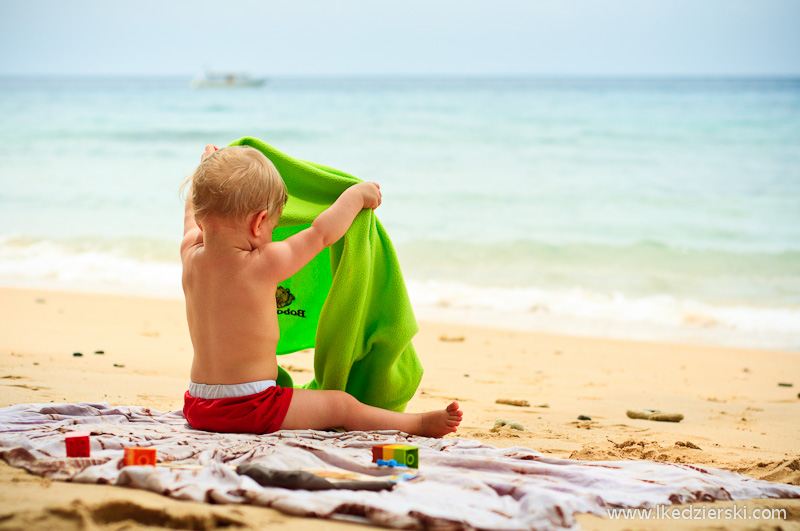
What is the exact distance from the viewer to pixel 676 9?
110 ft

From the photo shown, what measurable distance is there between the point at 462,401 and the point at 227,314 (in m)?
1.87

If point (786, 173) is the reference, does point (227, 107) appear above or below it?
above

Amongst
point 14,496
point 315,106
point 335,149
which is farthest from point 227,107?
point 14,496

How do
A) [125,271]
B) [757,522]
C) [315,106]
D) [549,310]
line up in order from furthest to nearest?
[315,106], [125,271], [549,310], [757,522]

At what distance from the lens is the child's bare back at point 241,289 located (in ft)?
9.04

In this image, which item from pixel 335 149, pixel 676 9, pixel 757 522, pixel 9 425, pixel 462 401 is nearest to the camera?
pixel 757 522

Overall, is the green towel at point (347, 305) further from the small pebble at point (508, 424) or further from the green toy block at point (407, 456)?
the green toy block at point (407, 456)

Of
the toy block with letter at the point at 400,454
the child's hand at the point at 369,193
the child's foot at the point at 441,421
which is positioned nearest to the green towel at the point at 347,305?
the child's hand at the point at 369,193

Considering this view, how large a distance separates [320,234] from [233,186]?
40 cm

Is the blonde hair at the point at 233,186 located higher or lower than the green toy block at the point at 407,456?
higher

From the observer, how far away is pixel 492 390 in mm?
4500

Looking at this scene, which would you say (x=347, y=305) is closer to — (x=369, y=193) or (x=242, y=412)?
(x=369, y=193)

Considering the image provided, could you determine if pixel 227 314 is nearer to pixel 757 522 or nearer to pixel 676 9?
pixel 757 522

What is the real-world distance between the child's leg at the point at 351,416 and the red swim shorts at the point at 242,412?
0.18 feet
